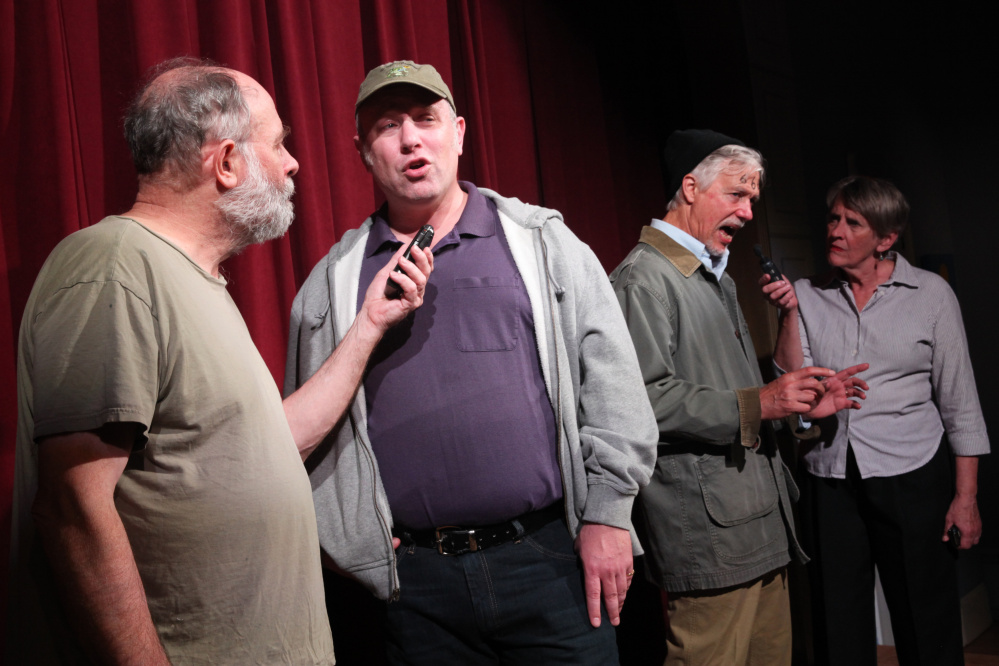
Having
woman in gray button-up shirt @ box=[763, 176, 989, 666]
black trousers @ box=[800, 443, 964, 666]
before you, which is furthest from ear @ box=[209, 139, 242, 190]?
black trousers @ box=[800, 443, 964, 666]

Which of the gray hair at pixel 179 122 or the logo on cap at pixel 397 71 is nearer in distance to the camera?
the gray hair at pixel 179 122

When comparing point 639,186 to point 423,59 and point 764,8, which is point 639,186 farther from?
point 423,59

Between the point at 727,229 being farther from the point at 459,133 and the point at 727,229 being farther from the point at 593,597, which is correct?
the point at 593,597

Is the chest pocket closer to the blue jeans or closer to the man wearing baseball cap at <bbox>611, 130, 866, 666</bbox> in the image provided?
the blue jeans

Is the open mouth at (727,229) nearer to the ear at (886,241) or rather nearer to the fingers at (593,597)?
the ear at (886,241)

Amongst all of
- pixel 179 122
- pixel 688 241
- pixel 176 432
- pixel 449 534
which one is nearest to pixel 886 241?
pixel 688 241

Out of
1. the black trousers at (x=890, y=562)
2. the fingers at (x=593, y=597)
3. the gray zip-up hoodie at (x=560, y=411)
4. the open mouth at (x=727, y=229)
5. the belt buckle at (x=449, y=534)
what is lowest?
the black trousers at (x=890, y=562)

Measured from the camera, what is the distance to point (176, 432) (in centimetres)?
106

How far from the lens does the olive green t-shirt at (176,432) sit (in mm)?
973

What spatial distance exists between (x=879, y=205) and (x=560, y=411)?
1.65m

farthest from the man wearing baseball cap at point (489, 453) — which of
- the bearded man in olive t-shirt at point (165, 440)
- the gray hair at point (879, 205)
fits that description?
the gray hair at point (879, 205)

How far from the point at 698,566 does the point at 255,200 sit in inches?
48.9

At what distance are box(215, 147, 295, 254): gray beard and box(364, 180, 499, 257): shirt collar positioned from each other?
0.30m

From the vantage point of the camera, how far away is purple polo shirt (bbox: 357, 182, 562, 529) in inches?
57.0
